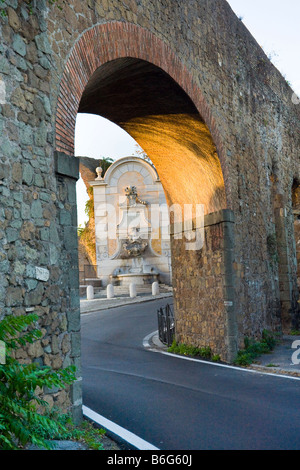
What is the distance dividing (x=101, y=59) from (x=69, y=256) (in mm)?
2764

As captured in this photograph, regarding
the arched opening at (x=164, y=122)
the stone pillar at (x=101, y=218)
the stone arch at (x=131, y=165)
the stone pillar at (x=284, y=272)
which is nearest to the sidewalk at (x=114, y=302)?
the stone pillar at (x=101, y=218)

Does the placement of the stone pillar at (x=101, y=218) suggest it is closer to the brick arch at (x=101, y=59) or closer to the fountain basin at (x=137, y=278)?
the fountain basin at (x=137, y=278)

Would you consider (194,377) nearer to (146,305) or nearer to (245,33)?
(245,33)

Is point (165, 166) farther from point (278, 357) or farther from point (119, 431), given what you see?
point (119, 431)

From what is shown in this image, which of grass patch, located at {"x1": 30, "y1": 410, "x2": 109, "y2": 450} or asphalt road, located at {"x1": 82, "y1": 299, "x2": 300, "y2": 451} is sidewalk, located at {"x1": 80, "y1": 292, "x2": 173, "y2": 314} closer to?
asphalt road, located at {"x1": 82, "y1": 299, "x2": 300, "y2": 451}

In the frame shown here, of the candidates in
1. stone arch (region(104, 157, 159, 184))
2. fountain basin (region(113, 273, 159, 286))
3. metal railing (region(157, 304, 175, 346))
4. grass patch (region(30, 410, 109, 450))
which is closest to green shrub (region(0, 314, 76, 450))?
grass patch (region(30, 410, 109, 450))

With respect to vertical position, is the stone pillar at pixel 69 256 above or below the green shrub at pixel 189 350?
above

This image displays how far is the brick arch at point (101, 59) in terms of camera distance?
19.2 ft

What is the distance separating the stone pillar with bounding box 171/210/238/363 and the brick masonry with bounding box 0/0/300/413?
0.12 feet

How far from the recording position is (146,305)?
21.8 m

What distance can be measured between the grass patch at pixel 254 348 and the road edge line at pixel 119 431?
455 cm

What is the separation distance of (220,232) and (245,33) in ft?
19.4

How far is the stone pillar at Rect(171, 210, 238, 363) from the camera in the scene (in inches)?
409

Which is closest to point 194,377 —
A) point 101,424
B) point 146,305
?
point 101,424
